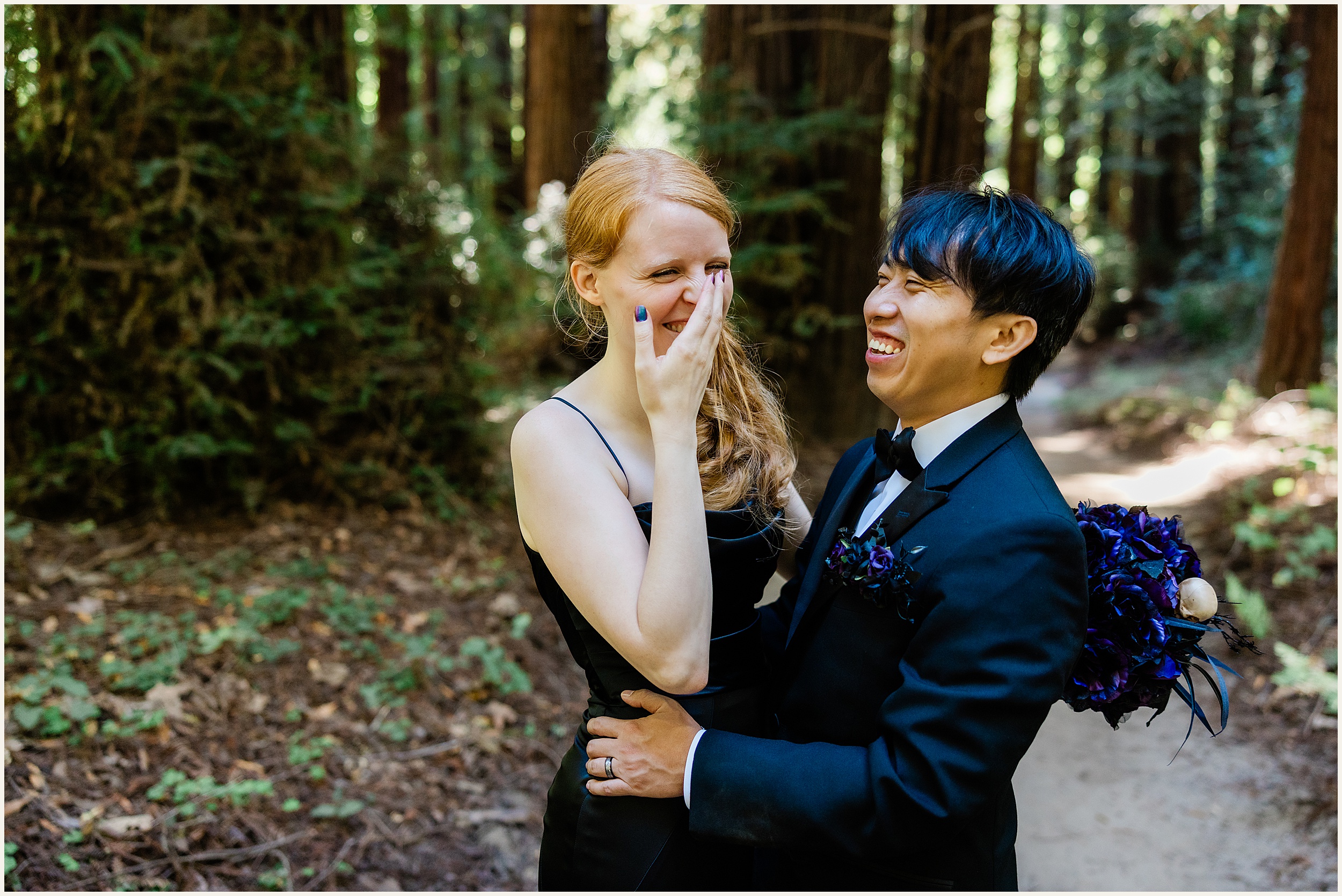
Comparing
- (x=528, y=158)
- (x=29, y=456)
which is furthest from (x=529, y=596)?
(x=528, y=158)

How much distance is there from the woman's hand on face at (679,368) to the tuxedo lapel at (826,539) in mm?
494

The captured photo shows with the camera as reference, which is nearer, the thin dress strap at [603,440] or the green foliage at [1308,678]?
the thin dress strap at [603,440]

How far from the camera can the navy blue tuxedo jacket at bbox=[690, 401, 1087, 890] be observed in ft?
5.16

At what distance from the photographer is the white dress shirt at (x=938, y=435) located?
1835 millimetres

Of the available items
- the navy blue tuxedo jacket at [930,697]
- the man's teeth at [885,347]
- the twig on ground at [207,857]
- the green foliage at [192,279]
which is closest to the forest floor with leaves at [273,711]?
the twig on ground at [207,857]

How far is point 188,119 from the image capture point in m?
5.14

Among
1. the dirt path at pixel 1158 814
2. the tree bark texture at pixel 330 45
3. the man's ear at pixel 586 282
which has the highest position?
A: the tree bark texture at pixel 330 45

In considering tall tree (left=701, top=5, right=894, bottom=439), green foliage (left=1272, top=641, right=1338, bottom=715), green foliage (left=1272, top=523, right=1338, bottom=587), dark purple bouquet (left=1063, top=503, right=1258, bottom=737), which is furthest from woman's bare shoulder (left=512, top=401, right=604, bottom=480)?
tall tree (left=701, top=5, right=894, bottom=439)

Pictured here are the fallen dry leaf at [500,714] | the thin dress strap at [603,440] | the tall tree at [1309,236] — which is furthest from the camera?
the tall tree at [1309,236]

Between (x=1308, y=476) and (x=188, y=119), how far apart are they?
8.12 metres

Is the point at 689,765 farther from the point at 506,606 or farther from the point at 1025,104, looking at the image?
the point at 1025,104

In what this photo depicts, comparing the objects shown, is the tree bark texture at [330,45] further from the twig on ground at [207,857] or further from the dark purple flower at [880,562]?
the dark purple flower at [880,562]

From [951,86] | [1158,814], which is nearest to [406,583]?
[1158,814]

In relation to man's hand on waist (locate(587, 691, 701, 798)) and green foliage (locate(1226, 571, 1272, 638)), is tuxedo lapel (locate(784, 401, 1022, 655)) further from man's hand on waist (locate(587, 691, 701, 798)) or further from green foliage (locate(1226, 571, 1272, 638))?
green foliage (locate(1226, 571, 1272, 638))
